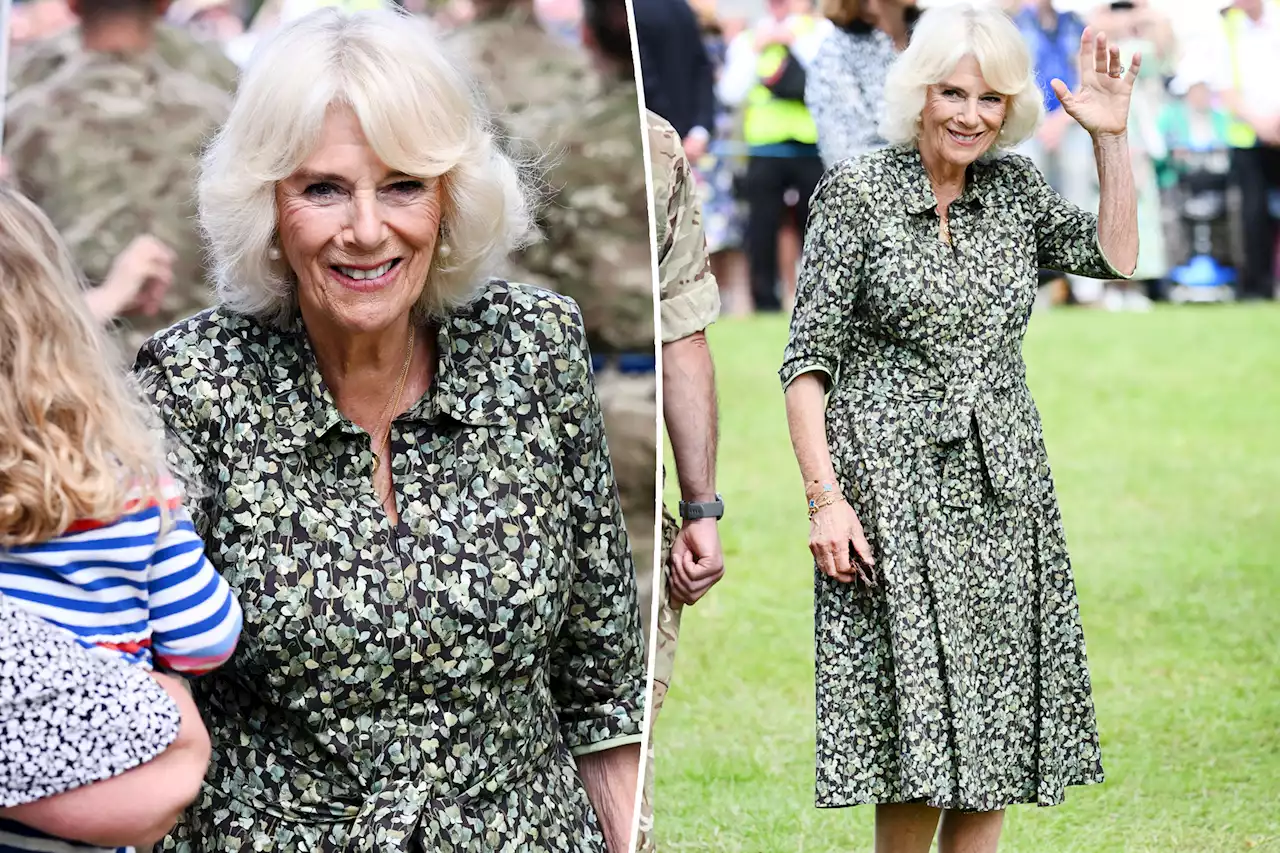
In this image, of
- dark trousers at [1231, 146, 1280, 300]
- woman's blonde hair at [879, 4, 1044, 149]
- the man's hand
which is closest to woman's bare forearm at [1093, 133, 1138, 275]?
woman's blonde hair at [879, 4, 1044, 149]

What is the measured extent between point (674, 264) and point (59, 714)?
133cm

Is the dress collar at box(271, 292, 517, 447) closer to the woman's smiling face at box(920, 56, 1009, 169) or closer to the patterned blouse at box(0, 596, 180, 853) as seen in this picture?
the patterned blouse at box(0, 596, 180, 853)

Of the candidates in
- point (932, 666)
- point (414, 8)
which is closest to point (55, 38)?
point (414, 8)

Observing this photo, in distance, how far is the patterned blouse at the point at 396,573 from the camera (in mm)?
1833

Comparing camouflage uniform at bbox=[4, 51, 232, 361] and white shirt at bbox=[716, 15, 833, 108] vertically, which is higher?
camouflage uniform at bbox=[4, 51, 232, 361]

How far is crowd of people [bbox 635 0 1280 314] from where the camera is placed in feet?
38.1

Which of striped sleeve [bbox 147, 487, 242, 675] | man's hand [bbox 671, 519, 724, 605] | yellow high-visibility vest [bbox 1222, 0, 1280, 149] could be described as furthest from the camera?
yellow high-visibility vest [bbox 1222, 0, 1280, 149]

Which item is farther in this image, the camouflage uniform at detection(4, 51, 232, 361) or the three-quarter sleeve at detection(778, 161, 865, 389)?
the three-quarter sleeve at detection(778, 161, 865, 389)

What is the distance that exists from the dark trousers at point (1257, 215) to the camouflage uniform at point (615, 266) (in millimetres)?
10855

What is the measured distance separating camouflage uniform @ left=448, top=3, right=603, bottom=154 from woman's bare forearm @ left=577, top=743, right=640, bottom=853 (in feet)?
2.21

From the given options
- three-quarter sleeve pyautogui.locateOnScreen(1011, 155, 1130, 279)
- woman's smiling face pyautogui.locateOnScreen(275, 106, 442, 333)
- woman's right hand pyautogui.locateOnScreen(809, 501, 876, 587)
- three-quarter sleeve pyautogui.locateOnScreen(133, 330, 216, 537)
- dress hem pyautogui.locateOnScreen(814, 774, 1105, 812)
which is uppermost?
woman's smiling face pyautogui.locateOnScreen(275, 106, 442, 333)

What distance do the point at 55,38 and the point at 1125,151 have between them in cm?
169

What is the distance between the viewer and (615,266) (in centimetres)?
198

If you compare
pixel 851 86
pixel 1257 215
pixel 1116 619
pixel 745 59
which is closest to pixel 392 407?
pixel 851 86
